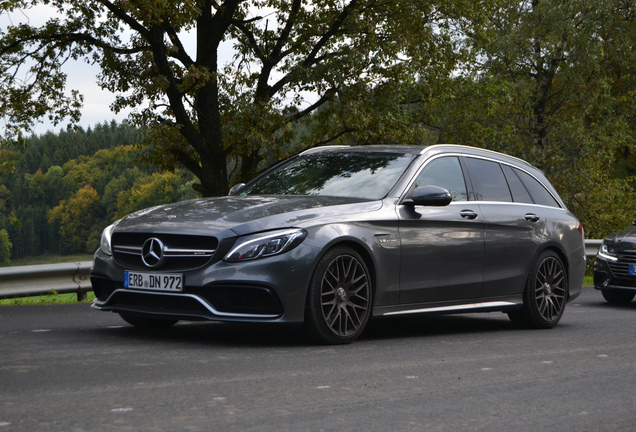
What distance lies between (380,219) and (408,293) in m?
0.71

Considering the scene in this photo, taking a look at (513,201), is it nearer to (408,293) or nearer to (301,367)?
(408,293)

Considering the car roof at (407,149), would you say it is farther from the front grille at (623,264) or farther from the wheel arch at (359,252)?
the front grille at (623,264)

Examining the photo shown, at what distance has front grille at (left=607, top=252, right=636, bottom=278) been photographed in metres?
12.6

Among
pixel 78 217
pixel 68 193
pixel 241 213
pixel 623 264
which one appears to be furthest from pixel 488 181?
pixel 68 193

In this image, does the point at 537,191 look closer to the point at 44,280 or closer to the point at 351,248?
the point at 351,248

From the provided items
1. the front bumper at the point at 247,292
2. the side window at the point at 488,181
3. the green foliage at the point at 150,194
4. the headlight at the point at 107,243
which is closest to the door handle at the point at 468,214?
the side window at the point at 488,181

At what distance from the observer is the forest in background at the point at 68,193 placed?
103369 mm

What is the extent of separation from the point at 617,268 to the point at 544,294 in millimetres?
4469

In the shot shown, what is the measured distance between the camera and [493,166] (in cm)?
863

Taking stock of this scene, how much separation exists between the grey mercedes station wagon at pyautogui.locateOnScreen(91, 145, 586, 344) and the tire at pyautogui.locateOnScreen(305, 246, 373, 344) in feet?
0.03

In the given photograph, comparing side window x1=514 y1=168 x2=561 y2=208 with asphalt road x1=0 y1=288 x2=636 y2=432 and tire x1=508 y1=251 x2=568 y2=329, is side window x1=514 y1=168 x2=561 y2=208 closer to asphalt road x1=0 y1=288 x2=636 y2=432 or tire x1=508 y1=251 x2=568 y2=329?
tire x1=508 y1=251 x2=568 y2=329

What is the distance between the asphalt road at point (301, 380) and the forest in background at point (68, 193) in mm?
88277

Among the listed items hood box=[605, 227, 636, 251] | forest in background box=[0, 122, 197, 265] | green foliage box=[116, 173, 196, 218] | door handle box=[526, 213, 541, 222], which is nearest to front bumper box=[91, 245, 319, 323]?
door handle box=[526, 213, 541, 222]

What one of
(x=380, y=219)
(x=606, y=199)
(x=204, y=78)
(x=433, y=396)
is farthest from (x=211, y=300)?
(x=606, y=199)
